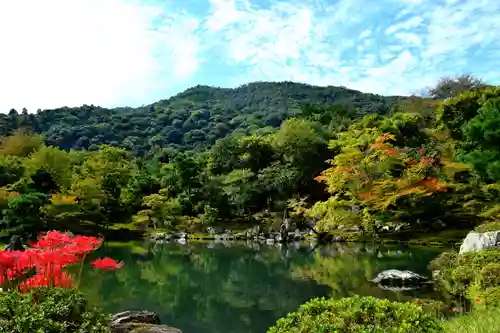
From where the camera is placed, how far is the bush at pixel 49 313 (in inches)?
148

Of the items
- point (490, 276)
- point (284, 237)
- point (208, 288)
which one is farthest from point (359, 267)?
point (284, 237)

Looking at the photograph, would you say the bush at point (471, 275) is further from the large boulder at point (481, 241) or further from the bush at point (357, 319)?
the bush at point (357, 319)

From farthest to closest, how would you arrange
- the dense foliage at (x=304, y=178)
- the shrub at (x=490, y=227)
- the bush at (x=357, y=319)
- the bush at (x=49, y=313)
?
1. the dense foliage at (x=304, y=178)
2. the shrub at (x=490, y=227)
3. the bush at (x=49, y=313)
4. the bush at (x=357, y=319)

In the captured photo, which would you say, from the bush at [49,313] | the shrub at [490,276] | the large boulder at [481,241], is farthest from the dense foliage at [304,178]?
the bush at [49,313]

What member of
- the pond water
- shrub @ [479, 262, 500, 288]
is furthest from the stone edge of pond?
shrub @ [479, 262, 500, 288]

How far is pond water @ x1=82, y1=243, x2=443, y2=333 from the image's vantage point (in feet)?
32.1

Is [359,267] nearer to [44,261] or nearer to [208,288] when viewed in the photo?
[208,288]

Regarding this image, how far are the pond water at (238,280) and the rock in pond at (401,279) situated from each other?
37 centimetres

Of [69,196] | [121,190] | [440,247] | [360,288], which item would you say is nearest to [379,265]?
[360,288]

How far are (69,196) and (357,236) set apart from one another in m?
14.8

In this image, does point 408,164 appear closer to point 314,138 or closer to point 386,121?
point 386,121

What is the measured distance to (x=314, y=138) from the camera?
29.8 meters

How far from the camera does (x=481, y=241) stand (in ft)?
36.0

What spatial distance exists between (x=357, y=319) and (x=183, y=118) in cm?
7224
